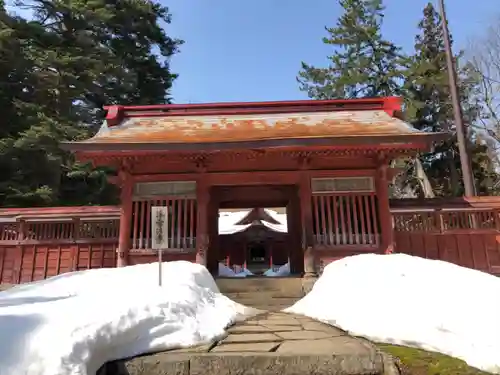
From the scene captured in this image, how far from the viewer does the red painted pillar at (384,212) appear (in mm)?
8328

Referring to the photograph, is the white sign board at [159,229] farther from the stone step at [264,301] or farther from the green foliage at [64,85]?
the green foliage at [64,85]

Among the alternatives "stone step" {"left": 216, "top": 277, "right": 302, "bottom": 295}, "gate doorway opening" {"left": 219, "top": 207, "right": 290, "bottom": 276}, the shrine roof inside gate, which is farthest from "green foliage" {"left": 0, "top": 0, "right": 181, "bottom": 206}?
"stone step" {"left": 216, "top": 277, "right": 302, "bottom": 295}

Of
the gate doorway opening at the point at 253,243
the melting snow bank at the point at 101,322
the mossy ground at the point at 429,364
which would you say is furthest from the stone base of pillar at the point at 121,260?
the gate doorway opening at the point at 253,243

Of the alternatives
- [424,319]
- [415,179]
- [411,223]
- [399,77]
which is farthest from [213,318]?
[399,77]

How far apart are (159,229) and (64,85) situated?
1624 centimetres

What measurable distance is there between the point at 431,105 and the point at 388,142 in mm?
19985

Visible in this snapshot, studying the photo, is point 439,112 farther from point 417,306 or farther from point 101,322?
point 101,322

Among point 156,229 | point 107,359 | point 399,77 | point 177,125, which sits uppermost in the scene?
point 399,77

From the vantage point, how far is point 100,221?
9.46 meters

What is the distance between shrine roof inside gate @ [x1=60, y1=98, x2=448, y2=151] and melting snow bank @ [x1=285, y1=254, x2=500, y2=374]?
3.04 m

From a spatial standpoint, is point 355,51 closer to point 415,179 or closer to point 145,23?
point 415,179

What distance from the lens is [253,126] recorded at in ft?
32.4

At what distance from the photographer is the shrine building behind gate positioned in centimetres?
794

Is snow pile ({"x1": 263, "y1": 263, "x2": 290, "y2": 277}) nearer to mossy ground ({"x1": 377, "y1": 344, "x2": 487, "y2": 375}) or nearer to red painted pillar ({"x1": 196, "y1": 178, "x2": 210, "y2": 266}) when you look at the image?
red painted pillar ({"x1": 196, "y1": 178, "x2": 210, "y2": 266})
